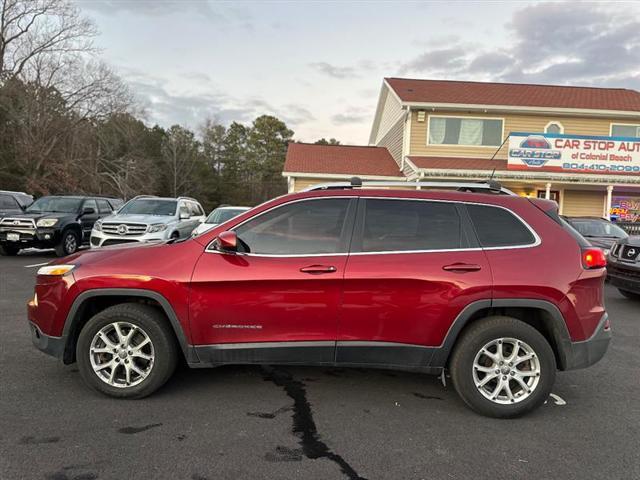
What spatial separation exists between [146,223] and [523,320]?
8.96m

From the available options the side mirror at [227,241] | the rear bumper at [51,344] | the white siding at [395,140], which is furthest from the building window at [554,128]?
the rear bumper at [51,344]

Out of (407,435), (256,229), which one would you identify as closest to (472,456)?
(407,435)

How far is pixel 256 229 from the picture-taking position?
372 cm

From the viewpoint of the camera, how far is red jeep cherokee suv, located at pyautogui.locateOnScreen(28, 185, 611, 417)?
3.53m

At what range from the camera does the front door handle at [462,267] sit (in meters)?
3.54

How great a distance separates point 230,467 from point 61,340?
1.91m

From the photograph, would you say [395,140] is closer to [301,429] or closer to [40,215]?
[40,215]

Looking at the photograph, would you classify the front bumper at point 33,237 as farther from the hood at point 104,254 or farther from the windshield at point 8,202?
the hood at point 104,254

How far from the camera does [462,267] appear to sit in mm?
3549

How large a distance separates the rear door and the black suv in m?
11.1

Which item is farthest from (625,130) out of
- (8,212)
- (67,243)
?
(8,212)

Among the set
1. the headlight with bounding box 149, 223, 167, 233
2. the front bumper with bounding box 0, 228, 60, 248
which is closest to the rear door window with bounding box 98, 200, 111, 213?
the front bumper with bounding box 0, 228, 60, 248

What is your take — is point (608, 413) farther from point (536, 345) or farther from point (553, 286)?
point (553, 286)

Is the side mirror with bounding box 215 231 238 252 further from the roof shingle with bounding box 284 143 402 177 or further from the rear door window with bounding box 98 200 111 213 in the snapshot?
the roof shingle with bounding box 284 143 402 177
